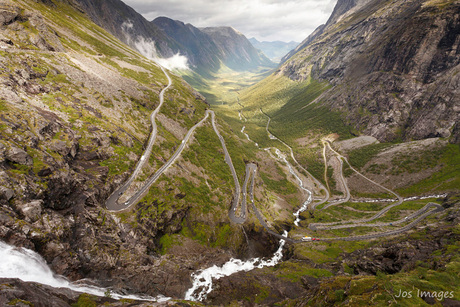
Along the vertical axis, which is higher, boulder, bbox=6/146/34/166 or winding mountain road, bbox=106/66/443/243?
boulder, bbox=6/146/34/166

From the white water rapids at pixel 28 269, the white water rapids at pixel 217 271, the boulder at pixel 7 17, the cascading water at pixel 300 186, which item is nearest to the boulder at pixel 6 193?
the white water rapids at pixel 28 269

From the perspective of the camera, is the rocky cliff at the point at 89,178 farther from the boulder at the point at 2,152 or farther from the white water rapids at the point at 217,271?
the white water rapids at the point at 217,271

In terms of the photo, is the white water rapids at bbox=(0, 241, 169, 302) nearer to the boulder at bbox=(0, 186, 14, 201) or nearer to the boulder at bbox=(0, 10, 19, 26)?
the boulder at bbox=(0, 186, 14, 201)

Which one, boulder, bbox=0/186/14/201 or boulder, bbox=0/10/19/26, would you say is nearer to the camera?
boulder, bbox=0/186/14/201

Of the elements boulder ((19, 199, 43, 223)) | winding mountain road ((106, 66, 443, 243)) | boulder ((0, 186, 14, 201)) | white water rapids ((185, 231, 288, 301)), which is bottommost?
white water rapids ((185, 231, 288, 301))

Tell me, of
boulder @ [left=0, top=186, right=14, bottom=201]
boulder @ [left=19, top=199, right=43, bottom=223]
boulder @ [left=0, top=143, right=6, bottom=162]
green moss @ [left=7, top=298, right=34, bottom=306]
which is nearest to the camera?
green moss @ [left=7, top=298, right=34, bottom=306]

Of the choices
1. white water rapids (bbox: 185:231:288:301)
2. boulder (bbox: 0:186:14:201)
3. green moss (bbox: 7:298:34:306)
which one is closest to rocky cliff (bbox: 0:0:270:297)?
boulder (bbox: 0:186:14:201)

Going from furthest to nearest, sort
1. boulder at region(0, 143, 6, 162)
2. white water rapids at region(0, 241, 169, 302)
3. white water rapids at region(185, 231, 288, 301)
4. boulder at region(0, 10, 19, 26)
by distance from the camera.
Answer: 1. boulder at region(0, 10, 19, 26)
2. white water rapids at region(185, 231, 288, 301)
3. boulder at region(0, 143, 6, 162)
4. white water rapids at region(0, 241, 169, 302)
